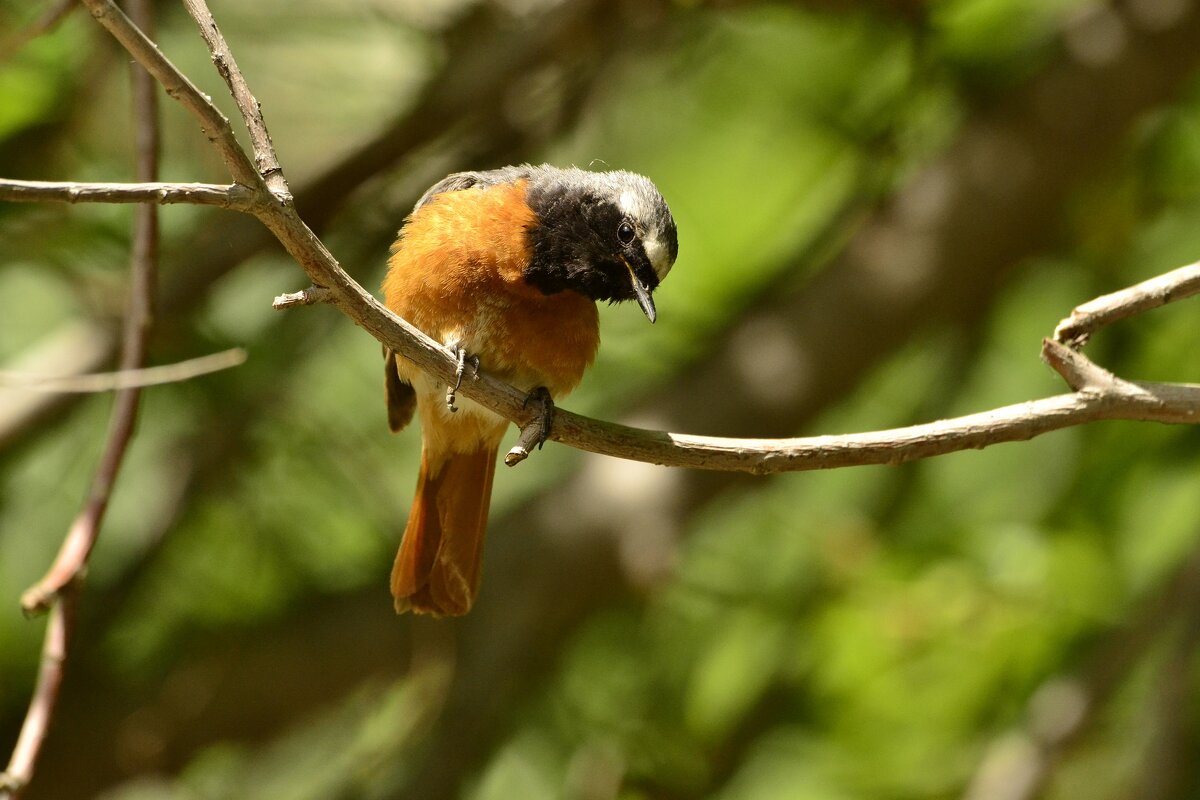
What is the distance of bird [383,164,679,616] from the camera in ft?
11.1

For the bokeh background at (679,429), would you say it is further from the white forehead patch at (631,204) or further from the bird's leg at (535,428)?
the bird's leg at (535,428)

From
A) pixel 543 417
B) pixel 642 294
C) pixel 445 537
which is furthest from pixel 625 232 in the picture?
pixel 445 537

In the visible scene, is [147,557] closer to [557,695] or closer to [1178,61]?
[557,695]

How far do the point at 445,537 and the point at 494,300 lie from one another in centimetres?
68

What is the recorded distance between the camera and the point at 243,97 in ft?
6.98

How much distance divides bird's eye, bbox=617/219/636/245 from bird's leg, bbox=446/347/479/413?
1.60ft

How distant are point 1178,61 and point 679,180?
208 cm

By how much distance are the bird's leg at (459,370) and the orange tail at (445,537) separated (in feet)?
1.54

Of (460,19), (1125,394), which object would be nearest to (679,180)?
(460,19)

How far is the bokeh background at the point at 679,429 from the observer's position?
4.80 m

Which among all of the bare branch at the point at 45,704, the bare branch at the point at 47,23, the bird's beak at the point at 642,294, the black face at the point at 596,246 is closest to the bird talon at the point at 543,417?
the bird's beak at the point at 642,294

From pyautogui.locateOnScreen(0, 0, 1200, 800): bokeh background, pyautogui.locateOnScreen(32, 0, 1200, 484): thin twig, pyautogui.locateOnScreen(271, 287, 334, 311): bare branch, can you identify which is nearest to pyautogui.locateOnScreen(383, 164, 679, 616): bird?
pyautogui.locateOnScreen(32, 0, 1200, 484): thin twig

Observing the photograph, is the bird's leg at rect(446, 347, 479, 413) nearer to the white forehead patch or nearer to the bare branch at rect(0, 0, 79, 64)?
the white forehead patch

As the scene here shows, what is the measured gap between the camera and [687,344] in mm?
5688
